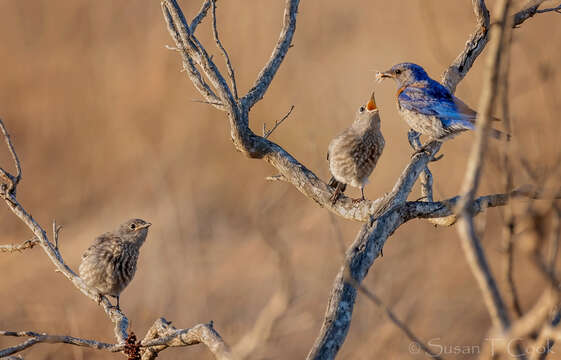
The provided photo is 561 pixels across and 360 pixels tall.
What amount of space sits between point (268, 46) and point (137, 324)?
5017 millimetres

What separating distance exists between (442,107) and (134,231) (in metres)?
2.53

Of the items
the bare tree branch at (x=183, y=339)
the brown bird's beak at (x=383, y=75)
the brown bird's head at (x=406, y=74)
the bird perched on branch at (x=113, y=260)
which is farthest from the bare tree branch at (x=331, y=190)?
the bird perched on branch at (x=113, y=260)

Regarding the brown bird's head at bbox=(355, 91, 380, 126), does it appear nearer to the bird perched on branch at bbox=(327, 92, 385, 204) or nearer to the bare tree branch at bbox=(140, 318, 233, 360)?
the bird perched on branch at bbox=(327, 92, 385, 204)

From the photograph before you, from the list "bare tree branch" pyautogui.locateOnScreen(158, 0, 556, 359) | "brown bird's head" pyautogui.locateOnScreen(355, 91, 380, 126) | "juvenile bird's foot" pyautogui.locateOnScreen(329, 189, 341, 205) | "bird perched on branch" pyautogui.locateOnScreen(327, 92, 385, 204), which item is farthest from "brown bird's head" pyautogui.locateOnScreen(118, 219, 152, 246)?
"brown bird's head" pyautogui.locateOnScreen(355, 91, 380, 126)

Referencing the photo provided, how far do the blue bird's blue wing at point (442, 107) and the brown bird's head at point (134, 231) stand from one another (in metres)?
2.26

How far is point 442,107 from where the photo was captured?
495 centimetres

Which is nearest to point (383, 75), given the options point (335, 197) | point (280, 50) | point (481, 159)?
point (280, 50)

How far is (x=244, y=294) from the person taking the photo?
987cm

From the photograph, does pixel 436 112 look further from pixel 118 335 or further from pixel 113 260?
pixel 118 335

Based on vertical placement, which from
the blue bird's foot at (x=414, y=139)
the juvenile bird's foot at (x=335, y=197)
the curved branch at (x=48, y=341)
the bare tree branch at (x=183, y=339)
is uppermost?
the blue bird's foot at (x=414, y=139)

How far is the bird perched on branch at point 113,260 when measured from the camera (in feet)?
15.6

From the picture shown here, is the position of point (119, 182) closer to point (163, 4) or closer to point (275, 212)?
point (163, 4)

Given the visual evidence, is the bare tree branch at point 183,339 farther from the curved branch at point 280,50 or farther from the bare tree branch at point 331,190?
the curved branch at point 280,50

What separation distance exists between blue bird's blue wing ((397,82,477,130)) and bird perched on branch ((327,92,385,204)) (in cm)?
31
